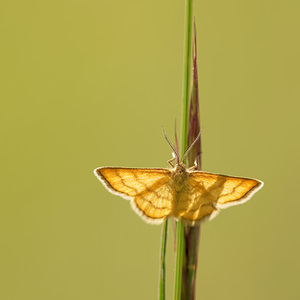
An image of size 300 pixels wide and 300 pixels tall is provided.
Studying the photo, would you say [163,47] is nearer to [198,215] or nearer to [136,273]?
[136,273]

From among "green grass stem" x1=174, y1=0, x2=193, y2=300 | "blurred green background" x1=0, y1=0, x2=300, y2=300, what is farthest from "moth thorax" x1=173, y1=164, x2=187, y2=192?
"blurred green background" x1=0, y1=0, x2=300, y2=300

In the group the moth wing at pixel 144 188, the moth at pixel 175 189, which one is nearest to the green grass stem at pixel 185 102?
the moth at pixel 175 189

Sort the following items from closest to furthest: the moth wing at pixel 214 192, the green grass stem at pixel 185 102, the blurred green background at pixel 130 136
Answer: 1. the green grass stem at pixel 185 102
2. the moth wing at pixel 214 192
3. the blurred green background at pixel 130 136

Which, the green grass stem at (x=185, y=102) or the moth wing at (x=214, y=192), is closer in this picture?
the green grass stem at (x=185, y=102)

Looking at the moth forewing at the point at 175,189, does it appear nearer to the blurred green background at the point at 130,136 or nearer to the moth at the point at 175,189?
the moth at the point at 175,189

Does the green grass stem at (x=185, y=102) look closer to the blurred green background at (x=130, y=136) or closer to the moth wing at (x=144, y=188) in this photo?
the moth wing at (x=144, y=188)

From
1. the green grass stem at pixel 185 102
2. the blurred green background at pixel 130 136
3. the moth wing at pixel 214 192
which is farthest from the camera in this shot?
the blurred green background at pixel 130 136

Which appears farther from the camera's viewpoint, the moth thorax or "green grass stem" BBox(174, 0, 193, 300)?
the moth thorax

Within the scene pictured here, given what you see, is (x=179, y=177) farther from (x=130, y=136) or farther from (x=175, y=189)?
(x=130, y=136)

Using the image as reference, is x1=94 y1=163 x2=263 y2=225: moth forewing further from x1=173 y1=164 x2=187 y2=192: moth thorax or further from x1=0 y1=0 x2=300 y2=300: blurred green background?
x1=0 y1=0 x2=300 y2=300: blurred green background
